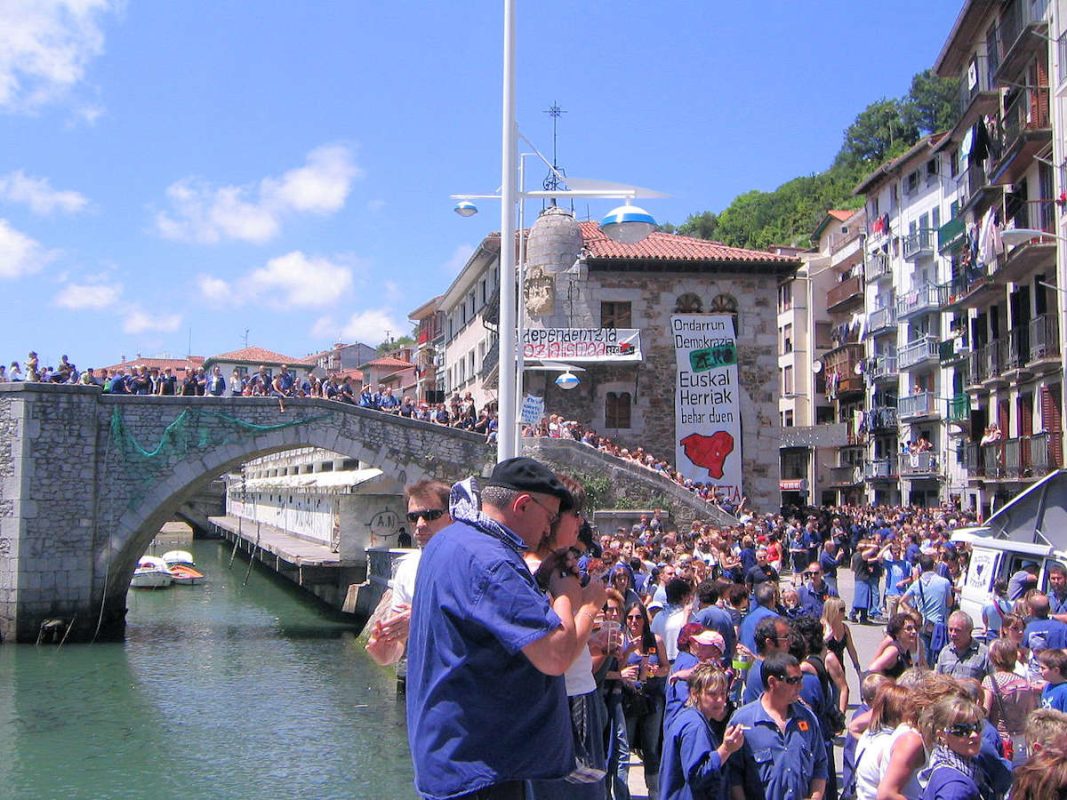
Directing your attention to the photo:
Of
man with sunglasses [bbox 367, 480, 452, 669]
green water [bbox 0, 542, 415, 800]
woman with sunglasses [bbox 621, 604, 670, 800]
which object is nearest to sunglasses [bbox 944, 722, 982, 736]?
man with sunglasses [bbox 367, 480, 452, 669]

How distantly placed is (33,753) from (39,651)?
26.0 feet

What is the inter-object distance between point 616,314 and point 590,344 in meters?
2.04

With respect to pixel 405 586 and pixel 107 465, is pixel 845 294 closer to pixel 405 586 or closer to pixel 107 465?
pixel 107 465

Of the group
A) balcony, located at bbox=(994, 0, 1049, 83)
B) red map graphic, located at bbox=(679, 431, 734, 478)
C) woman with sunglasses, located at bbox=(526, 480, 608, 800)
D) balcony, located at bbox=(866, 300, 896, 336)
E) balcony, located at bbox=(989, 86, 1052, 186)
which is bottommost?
woman with sunglasses, located at bbox=(526, 480, 608, 800)

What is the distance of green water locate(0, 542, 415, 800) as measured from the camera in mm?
13148

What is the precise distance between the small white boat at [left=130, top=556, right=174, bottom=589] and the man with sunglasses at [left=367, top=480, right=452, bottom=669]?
109 ft

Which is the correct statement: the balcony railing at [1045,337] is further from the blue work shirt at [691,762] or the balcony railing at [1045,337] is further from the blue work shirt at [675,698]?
the blue work shirt at [691,762]

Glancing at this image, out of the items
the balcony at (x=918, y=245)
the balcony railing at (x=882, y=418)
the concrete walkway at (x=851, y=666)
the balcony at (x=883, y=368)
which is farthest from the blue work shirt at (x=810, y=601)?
the balcony at (x=883, y=368)

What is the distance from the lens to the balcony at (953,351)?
36.8 m

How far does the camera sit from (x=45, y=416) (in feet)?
75.0

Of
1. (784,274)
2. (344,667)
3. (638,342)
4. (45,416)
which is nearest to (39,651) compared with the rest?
(45,416)

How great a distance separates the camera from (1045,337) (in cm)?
2567

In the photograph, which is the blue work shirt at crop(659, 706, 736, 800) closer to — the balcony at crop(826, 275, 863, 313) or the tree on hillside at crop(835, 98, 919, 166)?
the balcony at crop(826, 275, 863, 313)

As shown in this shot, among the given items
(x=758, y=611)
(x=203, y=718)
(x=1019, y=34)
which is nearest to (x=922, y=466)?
(x=1019, y=34)
